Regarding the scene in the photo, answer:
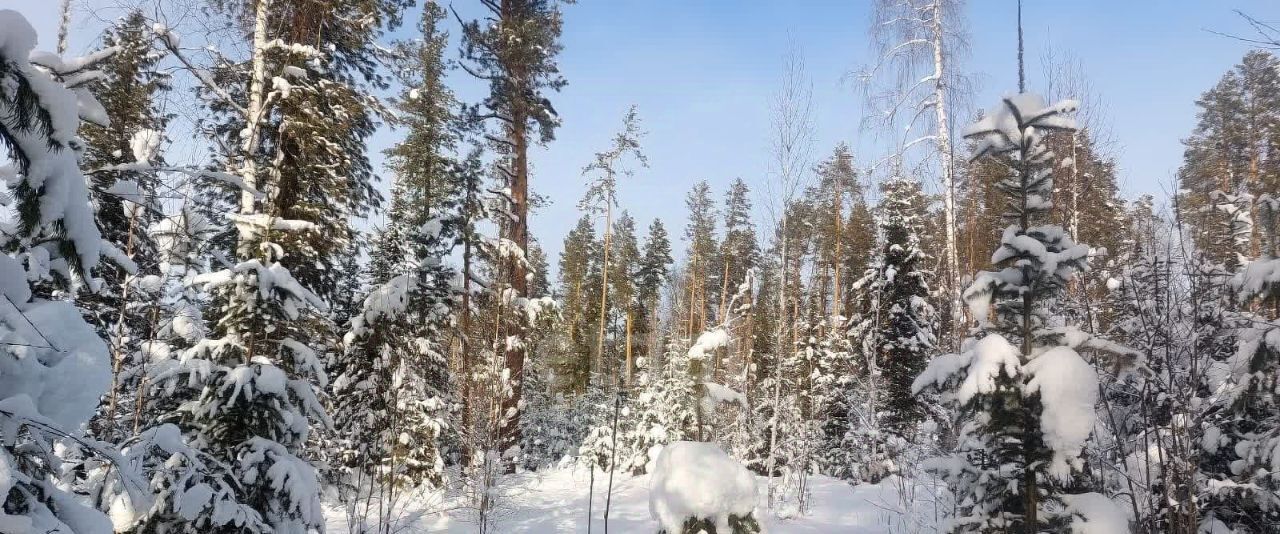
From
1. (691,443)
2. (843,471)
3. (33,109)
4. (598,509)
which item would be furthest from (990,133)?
(843,471)

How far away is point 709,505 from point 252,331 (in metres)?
4.56

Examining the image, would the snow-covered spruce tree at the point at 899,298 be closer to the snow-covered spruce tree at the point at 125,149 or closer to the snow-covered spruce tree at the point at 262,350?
the snow-covered spruce tree at the point at 262,350

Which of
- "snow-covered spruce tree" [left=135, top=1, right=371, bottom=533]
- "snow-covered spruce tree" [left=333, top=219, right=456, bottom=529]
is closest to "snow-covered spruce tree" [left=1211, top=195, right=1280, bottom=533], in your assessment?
"snow-covered spruce tree" [left=135, top=1, right=371, bottom=533]

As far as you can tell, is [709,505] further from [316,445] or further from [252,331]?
[316,445]

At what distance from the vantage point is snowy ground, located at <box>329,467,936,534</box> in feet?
30.6

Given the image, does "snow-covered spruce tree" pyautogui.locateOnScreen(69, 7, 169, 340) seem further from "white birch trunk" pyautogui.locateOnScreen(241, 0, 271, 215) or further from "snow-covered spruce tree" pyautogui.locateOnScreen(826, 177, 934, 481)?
"snow-covered spruce tree" pyautogui.locateOnScreen(826, 177, 934, 481)

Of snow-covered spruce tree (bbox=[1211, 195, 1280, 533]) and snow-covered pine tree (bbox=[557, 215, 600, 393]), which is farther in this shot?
snow-covered pine tree (bbox=[557, 215, 600, 393])

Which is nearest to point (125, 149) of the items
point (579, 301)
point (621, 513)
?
point (621, 513)

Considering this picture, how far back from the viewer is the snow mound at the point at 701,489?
14.9 feet

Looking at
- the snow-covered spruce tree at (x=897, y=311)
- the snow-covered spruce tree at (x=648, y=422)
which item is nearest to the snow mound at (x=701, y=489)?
the snow-covered spruce tree at (x=648, y=422)

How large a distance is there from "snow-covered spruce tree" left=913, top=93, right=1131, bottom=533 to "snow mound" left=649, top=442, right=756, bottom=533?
5.26 feet

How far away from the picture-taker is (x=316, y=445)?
10.0 metres

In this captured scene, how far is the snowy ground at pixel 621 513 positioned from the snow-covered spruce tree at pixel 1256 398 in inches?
152

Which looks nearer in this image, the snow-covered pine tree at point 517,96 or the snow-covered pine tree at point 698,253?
the snow-covered pine tree at point 517,96
